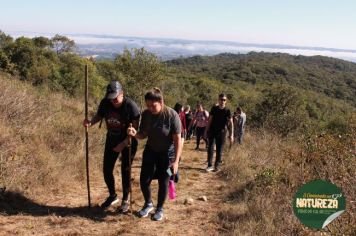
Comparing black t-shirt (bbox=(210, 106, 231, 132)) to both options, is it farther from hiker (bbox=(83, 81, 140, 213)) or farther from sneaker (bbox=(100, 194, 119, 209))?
sneaker (bbox=(100, 194, 119, 209))

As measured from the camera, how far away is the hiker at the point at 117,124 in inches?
206

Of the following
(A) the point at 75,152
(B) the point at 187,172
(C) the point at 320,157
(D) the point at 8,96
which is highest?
(D) the point at 8,96

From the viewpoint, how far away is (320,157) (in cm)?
604

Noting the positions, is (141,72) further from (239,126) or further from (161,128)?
(161,128)

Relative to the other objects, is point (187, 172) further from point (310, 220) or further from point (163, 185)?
point (310, 220)

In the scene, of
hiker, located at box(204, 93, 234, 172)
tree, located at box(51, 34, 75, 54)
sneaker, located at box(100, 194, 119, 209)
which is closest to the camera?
sneaker, located at box(100, 194, 119, 209)

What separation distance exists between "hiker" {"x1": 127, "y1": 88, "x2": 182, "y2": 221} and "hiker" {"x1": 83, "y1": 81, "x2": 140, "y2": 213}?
0.69ft

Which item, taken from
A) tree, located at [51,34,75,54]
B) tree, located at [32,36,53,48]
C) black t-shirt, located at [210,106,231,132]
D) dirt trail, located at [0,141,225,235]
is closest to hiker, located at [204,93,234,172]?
black t-shirt, located at [210,106,231,132]

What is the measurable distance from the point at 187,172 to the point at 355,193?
14.8ft

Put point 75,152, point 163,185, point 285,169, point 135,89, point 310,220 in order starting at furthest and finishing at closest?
point 135,89 < point 75,152 < point 285,169 < point 163,185 < point 310,220

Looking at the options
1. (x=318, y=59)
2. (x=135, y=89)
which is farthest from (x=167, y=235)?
(x=318, y=59)

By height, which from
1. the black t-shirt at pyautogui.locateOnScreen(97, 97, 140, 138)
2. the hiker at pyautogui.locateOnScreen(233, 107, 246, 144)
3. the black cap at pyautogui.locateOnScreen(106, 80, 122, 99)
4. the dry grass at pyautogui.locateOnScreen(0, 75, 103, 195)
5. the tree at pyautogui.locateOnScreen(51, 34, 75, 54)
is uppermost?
the tree at pyautogui.locateOnScreen(51, 34, 75, 54)

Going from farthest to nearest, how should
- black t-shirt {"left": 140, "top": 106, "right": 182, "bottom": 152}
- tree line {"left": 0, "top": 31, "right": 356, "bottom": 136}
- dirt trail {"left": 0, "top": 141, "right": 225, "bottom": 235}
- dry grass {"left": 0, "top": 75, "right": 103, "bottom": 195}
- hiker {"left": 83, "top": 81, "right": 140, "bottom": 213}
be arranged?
tree line {"left": 0, "top": 31, "right": 356, "bottom": 136}, dry grass {"left": 0, "top": 75, "right": 103, "bottom": 195}, hiker {"left": 83, "top": 81, "right": 140, "bottom": 213}, black t-shirt {"left": 140, "top": 106, "right": 182, "bottom": 152}, dirt trail {"left": 0, "top": 141, "right": 225, "bottom": 235}

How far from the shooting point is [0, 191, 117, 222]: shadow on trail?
5410mm
